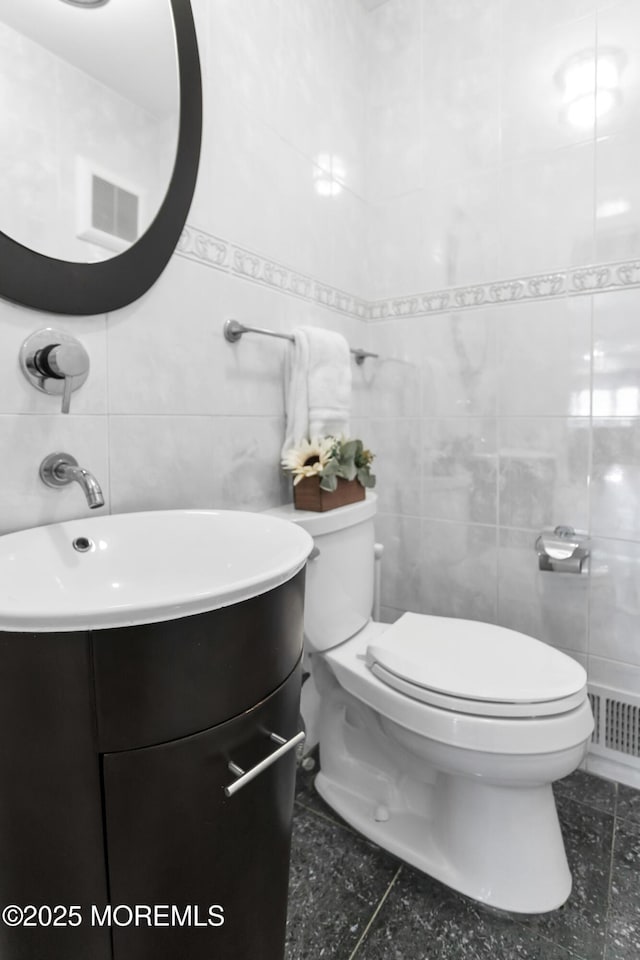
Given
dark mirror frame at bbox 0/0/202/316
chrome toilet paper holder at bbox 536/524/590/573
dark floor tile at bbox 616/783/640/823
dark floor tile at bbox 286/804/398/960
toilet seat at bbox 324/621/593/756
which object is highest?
dark mirror frame at bbox 0/0/202/316

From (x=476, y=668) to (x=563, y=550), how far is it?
1.68 feet

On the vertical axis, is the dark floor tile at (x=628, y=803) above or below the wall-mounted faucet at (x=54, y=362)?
below

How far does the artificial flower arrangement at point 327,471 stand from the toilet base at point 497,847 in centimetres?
68

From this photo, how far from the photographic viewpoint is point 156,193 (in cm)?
106

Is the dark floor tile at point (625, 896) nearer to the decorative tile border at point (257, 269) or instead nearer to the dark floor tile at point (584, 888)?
the dark floor tile at point (584, 888)

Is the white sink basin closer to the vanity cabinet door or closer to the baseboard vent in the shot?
the vanity cabinet door

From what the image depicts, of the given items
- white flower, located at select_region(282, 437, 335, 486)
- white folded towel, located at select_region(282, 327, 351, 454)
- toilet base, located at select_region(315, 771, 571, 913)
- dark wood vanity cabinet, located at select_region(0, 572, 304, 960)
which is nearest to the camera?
dark wood vanity cabinet, located at select_region(0, 572, 304, 960)

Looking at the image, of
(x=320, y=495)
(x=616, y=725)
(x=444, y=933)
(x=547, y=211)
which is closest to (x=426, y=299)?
(x=547, y=211)

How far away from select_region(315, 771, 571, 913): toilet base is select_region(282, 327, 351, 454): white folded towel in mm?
896

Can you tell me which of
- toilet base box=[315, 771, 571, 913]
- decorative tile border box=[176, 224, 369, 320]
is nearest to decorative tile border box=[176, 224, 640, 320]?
decorative tile border box=[176, 224, 369, 320]

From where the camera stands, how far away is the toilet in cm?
100

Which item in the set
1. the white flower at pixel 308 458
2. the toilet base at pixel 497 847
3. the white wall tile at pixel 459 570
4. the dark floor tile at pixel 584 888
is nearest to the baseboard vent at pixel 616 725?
the dark floor tile at pixel 584 888

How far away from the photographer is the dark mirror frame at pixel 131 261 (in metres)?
0.86

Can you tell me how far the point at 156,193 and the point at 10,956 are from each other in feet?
4.02
